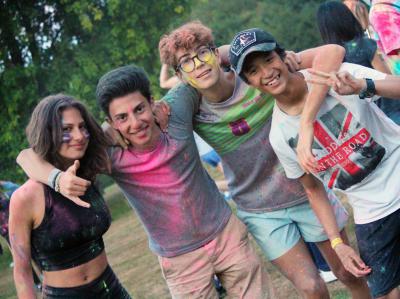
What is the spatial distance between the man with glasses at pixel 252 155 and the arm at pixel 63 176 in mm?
949

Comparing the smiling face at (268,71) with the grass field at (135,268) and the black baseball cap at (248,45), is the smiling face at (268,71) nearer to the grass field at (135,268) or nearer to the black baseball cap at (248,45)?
the black baseball cap at (248,45)

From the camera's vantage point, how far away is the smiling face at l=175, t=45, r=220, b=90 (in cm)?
367

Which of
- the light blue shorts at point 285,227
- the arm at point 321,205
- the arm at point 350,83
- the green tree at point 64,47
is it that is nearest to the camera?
the arm at point 350,83

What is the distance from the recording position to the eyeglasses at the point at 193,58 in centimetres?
371

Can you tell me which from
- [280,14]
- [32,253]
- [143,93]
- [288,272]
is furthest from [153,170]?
[280,14]

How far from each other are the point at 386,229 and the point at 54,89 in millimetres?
13865

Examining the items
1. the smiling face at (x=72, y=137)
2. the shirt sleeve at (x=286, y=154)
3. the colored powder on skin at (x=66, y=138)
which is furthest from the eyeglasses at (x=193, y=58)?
the colored powder on skin at (x=66, y=138)

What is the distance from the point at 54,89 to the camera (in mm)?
15781

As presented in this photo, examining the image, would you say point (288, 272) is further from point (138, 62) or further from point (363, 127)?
Answer: point (138, 62)

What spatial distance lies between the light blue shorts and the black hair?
60.5 inches

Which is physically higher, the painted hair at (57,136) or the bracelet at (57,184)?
the painted hair at (57,136)

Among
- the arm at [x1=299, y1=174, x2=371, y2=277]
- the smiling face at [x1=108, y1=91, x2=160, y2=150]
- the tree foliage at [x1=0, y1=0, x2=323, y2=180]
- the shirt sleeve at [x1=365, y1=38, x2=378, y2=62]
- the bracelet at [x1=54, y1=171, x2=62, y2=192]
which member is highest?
the tree foliage at [x1=0, y1=0, x2=323, y2=180]

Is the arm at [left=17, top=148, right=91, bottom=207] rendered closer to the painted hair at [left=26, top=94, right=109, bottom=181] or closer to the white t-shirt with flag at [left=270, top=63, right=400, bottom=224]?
the painted hair at [left=26, top=94, right=109, bottom=181]

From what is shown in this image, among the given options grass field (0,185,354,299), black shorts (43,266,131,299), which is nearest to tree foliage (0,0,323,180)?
grass field (0,185,354,299)
